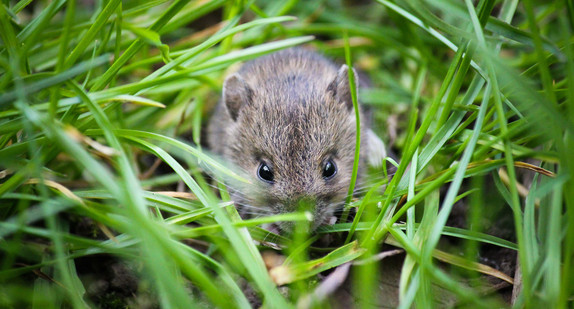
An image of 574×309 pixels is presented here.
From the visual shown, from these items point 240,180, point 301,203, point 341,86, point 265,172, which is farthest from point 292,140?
point 341,86

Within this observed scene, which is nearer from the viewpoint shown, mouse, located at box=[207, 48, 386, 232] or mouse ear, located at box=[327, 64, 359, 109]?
mouse, located at box=[207, 48, 386, 232]

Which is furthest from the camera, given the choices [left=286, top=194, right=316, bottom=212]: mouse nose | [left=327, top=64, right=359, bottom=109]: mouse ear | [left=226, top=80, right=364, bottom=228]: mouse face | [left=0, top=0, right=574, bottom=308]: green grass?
[left=327, top=64, right=359, bottom=109]: mouse ear

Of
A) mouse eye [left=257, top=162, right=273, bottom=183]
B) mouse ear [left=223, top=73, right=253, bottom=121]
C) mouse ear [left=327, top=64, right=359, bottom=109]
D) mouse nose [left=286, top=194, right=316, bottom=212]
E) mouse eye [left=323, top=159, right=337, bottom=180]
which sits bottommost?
mouse nose [left=286, top=194, right=316, bottom=212]

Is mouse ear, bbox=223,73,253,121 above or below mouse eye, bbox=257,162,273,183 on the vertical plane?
above

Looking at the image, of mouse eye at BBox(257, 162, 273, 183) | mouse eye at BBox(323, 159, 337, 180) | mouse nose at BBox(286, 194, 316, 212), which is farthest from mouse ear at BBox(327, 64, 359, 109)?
mouse nose at BBox(286, 194, 316, 212)

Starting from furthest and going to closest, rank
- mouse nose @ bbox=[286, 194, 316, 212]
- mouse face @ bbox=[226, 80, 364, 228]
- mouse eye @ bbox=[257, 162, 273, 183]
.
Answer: mouse eye @ bbox=[257, 162, 273, 183] → mouse face @ bbox=[226, 80, 364, 228] → mouse nose @ bbox=[286, 194, 316, 212]

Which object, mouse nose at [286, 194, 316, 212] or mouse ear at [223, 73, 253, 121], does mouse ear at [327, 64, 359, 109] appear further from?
mouse nose at [286, 194, 316, 212]

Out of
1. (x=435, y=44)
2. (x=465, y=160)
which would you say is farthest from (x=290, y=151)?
(x=435, y=44)

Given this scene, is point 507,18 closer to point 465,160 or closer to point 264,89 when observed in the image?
point 465,160

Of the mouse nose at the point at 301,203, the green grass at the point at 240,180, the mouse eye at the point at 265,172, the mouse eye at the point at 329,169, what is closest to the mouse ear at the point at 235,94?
the green grass at the point at 240,180
